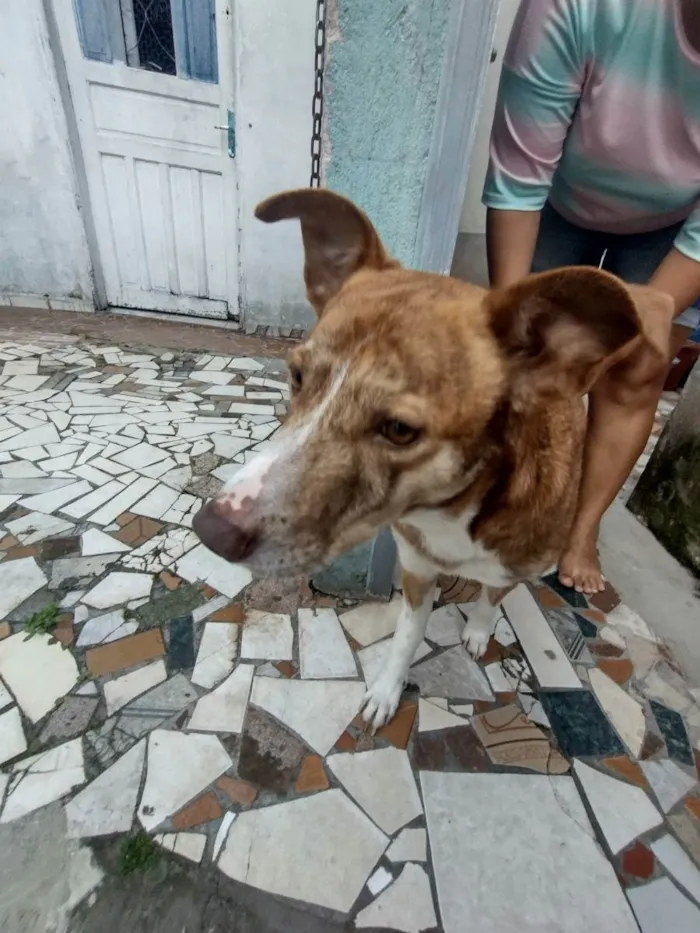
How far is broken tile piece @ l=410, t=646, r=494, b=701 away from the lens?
6.27ft

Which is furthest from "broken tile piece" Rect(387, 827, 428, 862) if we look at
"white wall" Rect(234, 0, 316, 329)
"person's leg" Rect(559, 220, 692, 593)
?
"white wall" Rect(234, 0, 316, 329)

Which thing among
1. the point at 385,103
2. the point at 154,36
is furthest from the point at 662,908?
the point at 154,36

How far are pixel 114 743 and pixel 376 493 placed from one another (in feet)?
4.07

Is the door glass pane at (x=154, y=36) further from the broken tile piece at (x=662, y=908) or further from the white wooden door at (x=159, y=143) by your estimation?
the broken tile piece at (x=662, y=908)

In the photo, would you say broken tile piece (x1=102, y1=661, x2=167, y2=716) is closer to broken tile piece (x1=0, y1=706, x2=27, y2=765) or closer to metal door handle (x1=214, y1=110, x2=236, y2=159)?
broken tile piece (x1=0, y1=706, x2=27, y2=765)

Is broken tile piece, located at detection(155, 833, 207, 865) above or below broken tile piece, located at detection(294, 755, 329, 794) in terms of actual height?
above

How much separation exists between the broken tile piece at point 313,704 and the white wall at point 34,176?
4.89 metres

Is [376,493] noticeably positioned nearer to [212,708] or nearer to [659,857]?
[212,708]

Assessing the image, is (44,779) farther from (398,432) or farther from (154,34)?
(154,34)

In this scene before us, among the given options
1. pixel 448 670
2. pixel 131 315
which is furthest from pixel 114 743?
pixel 131 315

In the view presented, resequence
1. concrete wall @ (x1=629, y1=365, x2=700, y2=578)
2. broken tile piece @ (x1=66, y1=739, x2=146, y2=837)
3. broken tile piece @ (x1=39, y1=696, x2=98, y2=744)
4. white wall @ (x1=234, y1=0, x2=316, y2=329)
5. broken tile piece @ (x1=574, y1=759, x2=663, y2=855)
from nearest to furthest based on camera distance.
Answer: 1. broken tile piece @ (x1=66, y1=739, x2=146, y2=837)
2. broken tile piece @ (x1=574, y1=759, x2=663, y2=855)
3. broken tile piece @ (x1=39, y1=696, x2=98, y2=744)
4. concrete wall @ (x1=629, y1=365, x2=700, y2=578)
5. white wall @ (x1=234, y1=0, x2=316, y2=329)

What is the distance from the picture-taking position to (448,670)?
2.00m

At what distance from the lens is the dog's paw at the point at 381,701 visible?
1.76 m

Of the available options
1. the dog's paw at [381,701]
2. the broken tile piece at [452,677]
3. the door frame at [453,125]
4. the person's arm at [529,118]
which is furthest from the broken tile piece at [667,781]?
the door frame at [453,125]
